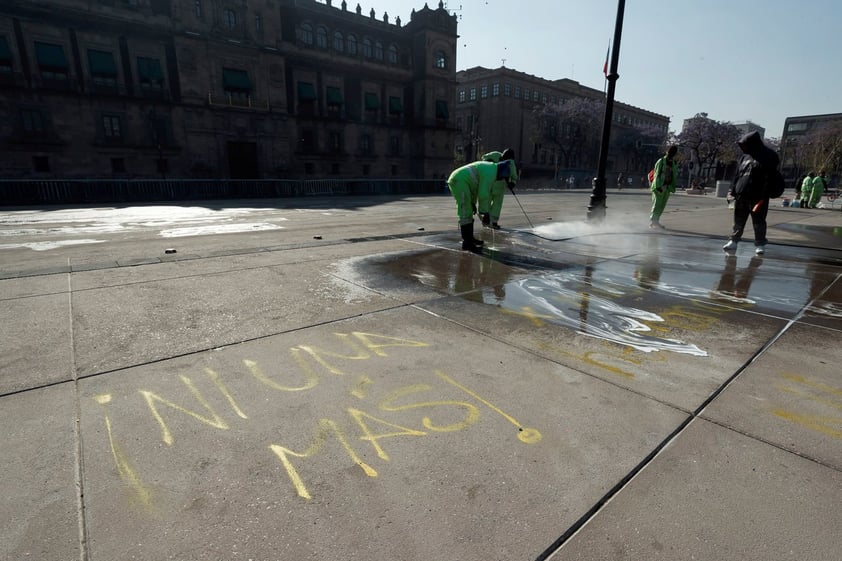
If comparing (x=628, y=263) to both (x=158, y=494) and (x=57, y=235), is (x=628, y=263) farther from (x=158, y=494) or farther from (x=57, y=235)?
(x=57, y=235)

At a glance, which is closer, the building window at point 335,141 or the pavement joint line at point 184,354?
the pavement joint line at point 184,354

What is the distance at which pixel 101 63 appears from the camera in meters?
33.2

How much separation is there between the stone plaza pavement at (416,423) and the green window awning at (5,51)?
125 feet

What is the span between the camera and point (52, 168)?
3234cm

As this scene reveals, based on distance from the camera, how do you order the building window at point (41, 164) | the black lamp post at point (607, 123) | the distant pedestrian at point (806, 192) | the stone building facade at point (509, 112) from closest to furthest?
1. the black lamp post at point (607, 123)
2. the distant pedestrian at point (806, 192)
3. the building window at point (41, 164)
4. the stone building facade at point (509, 112)

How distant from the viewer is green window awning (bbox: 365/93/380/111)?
4800 cm

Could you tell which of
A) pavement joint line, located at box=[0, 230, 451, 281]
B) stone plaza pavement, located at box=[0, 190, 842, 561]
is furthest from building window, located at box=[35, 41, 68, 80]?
stone plaza pavement, located at box=[0, 190, 842, 561]

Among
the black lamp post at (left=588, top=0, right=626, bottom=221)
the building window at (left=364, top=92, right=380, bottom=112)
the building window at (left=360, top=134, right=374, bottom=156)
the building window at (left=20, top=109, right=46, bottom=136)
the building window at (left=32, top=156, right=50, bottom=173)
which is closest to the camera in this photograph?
the black lamp post at (left=588, top=0, right=626, bottom=221)

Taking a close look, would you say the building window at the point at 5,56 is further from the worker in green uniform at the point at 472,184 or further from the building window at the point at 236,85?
the worker in green uniform at the point at 472,184

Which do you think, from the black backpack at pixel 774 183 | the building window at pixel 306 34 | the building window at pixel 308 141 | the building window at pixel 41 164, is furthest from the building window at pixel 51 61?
the black backpack at pixel 774 183

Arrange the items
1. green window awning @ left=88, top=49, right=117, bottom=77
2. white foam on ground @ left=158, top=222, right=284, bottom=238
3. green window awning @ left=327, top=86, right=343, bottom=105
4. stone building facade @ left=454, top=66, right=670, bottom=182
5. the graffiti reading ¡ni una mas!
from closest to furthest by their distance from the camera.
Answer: the graffiti reading ¡ni una mas!
white foam on ground @ left=158, top=222, right=284, bottom=238
green window awning @ left=88, top=49, right=117, bottom=77
green window awning @ left=327, top=86, right=343, bottom=105
stone building facade @ left=454, top=66, right=670, bottom=182

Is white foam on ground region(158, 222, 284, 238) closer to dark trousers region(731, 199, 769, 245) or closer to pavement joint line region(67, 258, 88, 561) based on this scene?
pavement joint line region(67, 258, 88, 561)

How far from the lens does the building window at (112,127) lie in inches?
1326

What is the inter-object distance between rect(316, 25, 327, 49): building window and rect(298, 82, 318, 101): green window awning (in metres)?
4.35
